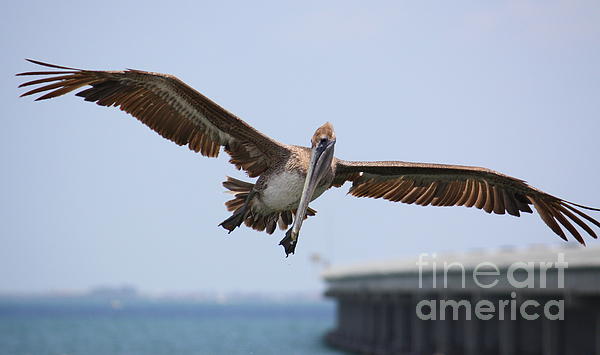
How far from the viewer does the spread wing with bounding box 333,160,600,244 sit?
47.7 ft

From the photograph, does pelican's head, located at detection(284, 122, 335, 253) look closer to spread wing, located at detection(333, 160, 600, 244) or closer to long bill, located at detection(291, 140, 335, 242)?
long bill, located at detection(291, 140, 335, 242)

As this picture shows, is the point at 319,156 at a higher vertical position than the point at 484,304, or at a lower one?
higher

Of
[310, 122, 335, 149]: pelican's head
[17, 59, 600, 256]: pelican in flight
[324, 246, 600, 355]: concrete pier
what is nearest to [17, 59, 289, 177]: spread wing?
[17, 59, 600, 256]: pelican in flight

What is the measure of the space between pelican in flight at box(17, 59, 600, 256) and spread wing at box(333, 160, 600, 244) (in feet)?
0.05

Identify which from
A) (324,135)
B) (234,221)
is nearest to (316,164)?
(324,135)

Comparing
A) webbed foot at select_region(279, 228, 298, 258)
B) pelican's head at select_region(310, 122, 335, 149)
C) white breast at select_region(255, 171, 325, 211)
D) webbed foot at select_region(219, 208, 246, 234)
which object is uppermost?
pelican's head at select_region(310, 122, 335, 149)

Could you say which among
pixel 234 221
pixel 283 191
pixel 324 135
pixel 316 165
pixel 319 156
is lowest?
pixel 234 221

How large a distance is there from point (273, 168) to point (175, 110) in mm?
1584

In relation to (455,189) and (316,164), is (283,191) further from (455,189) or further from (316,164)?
(455,189)

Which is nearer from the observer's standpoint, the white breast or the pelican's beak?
the pelican's beak

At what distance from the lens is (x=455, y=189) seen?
51.0ft

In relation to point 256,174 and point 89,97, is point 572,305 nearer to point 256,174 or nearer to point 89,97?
point 256,174

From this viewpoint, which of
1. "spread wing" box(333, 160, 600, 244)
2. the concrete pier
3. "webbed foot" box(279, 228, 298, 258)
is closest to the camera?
"webbed foot" box(279, 228, 298, 258)

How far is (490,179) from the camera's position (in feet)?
49.3
